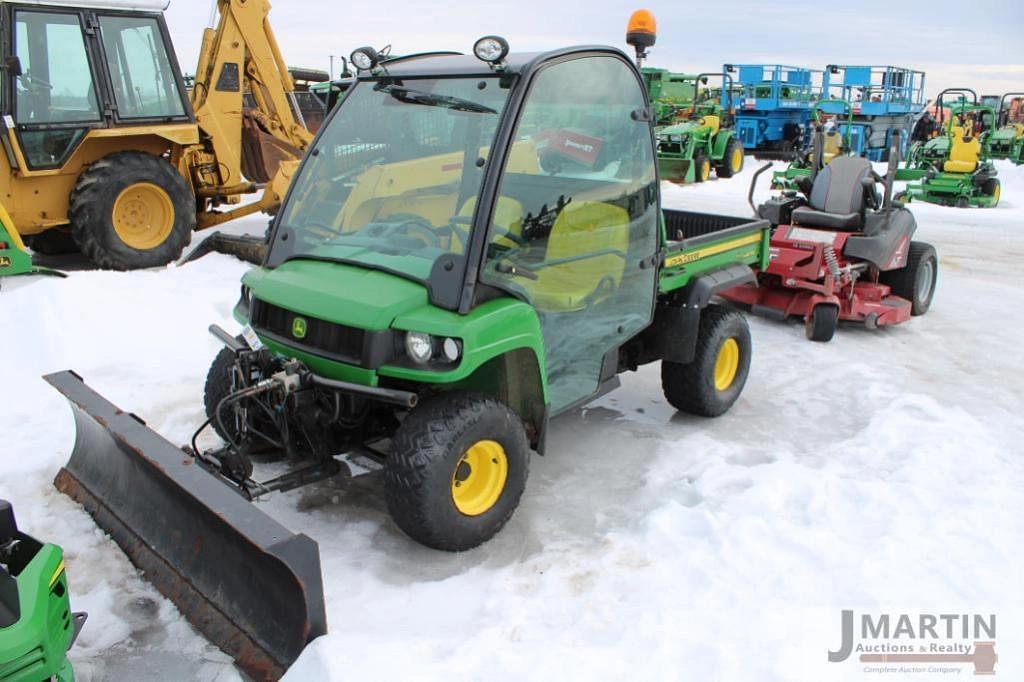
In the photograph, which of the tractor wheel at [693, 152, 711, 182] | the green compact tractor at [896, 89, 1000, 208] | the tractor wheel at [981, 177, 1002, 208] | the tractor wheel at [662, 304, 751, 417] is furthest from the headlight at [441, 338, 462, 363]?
the tractor wheel at [693, 152, 711, 182]

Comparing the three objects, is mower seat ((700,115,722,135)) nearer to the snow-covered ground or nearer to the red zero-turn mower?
the red zero-turn mower

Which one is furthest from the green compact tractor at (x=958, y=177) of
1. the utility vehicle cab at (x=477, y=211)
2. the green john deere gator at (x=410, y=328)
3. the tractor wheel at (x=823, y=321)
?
the green john deere gator at (x=410, y=328)

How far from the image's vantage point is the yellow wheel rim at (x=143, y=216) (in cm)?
792

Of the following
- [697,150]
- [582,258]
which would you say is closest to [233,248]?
[582,258]

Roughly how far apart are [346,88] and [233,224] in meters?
7.05

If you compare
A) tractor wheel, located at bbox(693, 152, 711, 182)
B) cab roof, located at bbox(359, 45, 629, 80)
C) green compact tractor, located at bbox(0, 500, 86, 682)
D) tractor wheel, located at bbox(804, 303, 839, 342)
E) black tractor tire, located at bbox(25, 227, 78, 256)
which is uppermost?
cab roof, located at bbox(359, 45, 629, 80)

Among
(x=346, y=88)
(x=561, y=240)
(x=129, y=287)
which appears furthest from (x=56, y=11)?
(x=561, y=240)

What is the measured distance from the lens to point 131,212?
26.3ft

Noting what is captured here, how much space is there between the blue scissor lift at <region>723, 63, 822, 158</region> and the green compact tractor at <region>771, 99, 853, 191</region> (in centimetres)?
134

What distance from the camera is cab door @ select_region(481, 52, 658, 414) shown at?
348 centimetres

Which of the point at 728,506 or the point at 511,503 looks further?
the point at 728,506

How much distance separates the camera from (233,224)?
10656 mm

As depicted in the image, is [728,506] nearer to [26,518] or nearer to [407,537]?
[407,537]

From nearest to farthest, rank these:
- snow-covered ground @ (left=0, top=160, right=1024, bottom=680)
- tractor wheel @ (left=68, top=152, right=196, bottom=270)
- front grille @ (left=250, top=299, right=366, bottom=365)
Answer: snow-covered ground @ (left=0, top=160, right=1024, bottom=680) → front grille @ (left=250, top=299, right=366, bottom=365) → tractor wheel @ (left=68, top=152, right=196, bottom=270)
